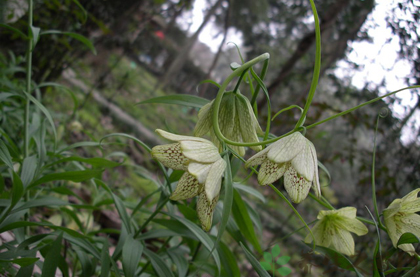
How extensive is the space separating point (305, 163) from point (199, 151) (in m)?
0.17

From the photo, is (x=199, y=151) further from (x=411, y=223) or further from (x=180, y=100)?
(x=411, y=223)

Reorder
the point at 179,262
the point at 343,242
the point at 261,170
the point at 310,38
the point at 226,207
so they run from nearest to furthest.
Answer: the point at 226,207 < the point at 261,170 < the point at 343,242 < the point at 179,262 < the point at 310,38

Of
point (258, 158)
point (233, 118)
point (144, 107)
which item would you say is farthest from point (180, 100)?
point (144, 107)

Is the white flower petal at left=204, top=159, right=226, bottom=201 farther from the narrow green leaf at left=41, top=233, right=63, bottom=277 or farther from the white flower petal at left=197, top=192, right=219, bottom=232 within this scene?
the narrow green leaf at left=41, top=233, right=63, bottom=277

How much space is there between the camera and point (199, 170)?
509 mm

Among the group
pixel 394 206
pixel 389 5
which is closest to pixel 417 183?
pixel 389 5

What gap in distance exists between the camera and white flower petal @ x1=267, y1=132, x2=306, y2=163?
0.50 meters

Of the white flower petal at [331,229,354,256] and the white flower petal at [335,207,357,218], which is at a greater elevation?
the white flower petal at [335,207,357,218]

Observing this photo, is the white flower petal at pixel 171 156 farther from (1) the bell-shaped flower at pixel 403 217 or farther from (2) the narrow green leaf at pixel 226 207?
(1) the bell-shaped flower at pixel 403 217

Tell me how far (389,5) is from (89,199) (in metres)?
1.73

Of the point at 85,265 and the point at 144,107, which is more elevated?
A: the point at 85,265

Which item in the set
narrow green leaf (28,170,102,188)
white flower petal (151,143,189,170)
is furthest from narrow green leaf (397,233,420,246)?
narrow green leaf (28,170,102,188)

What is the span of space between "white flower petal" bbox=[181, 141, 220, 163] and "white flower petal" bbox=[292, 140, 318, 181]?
126 millimetres

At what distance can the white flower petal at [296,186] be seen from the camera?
54 centimetres
